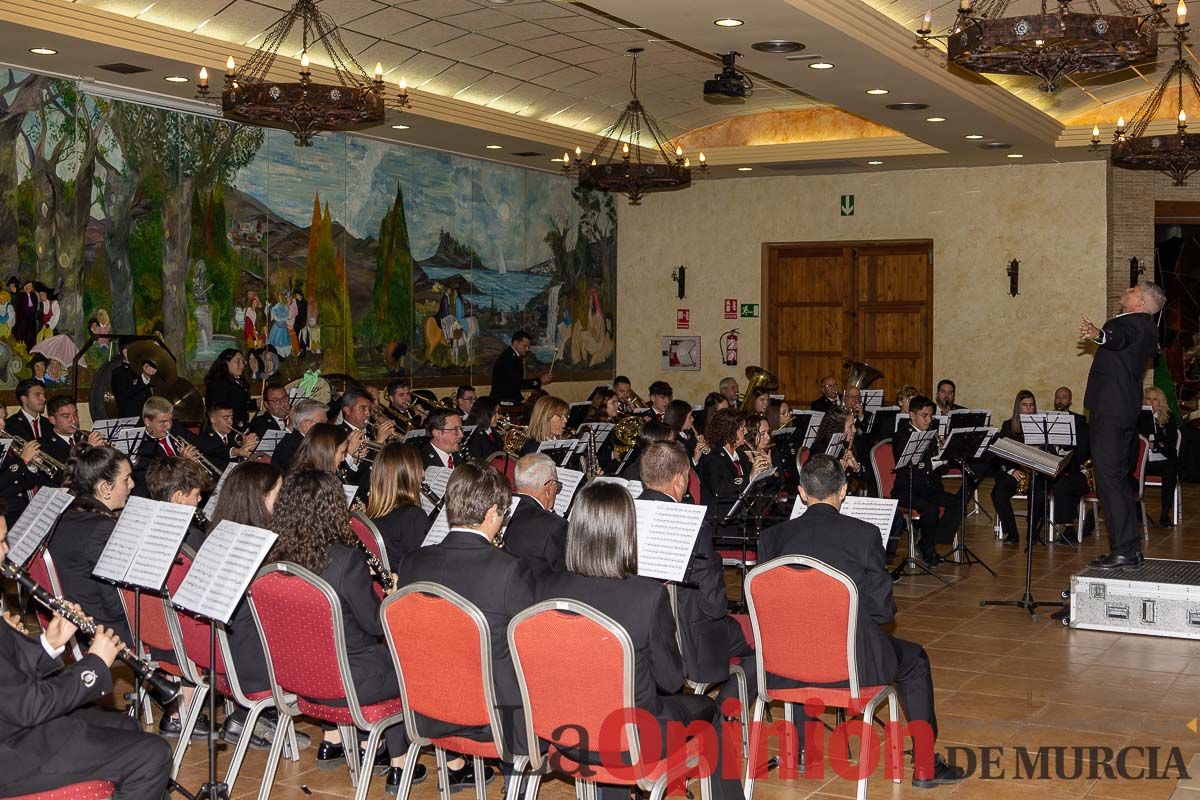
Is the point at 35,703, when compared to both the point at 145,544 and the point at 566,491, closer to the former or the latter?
the point at 145,544

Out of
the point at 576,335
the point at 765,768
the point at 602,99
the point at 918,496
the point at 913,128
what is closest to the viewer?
the point at 765,768

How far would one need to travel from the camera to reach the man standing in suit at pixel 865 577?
15.2 feet

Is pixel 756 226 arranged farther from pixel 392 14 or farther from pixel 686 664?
pixel 686 664

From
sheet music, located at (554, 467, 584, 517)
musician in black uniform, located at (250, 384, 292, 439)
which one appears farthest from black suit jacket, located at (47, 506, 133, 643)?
musician in black uniform, located at (250, 384, 292, 439)

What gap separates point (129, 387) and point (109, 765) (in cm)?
717

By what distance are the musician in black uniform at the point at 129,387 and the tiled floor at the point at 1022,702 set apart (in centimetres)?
538

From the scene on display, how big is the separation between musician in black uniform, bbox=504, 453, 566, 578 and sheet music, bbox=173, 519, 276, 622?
1449 mm

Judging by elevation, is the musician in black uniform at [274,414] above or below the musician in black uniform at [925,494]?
above

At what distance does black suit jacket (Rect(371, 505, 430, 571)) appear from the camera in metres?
5.79

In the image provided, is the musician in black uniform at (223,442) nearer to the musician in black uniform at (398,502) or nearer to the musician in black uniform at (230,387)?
the musician in black uniform at (230,387)

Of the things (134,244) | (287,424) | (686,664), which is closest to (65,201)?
(134,244)

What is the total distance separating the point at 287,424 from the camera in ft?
34.1

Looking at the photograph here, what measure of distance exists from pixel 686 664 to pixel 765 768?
2.31 ft

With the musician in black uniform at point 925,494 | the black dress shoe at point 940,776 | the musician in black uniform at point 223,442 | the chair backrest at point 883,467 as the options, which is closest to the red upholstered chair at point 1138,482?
the musician in black uniform at point 925,494
